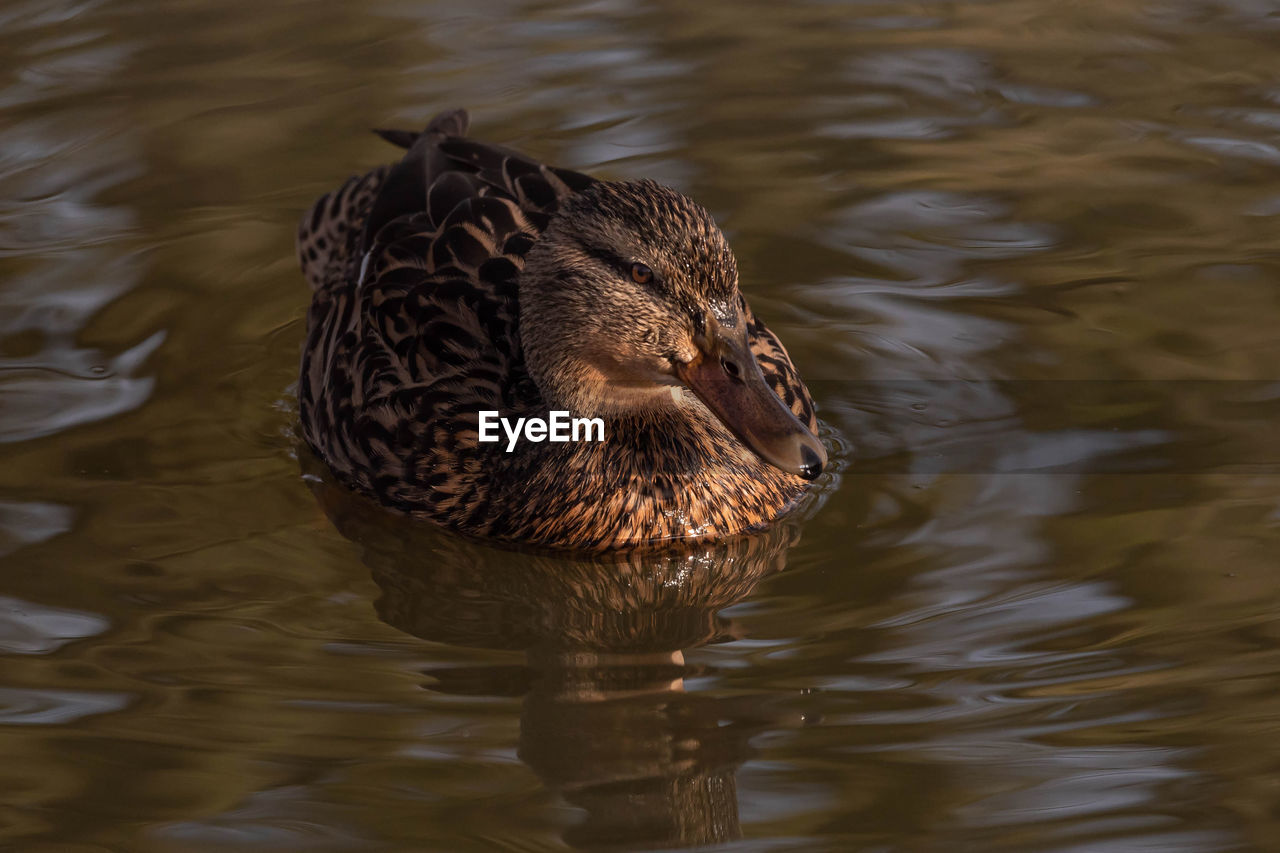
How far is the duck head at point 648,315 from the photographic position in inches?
224

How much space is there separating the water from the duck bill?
553 millimetres

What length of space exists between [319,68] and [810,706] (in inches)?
259

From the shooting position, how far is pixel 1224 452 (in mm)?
6598

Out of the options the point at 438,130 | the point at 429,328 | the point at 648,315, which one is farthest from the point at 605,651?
the point at 438,130

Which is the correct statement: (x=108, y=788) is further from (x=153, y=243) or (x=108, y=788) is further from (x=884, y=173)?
(x=884, y=173)

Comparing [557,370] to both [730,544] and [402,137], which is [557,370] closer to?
[730,544]

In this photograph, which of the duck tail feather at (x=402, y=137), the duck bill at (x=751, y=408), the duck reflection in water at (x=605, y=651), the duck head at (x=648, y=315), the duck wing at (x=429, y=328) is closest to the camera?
the duck reflection in water at (x=605, y=651)

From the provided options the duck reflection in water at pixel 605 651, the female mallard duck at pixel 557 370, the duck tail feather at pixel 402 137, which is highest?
the duck tail feather at pixel 402 137

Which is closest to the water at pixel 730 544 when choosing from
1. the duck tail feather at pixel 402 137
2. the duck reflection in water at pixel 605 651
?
the duck reflection in water at pixel 605 651

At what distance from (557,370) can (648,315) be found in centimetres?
53

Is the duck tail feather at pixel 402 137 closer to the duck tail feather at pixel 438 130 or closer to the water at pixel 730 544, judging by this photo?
the duck tail feather at pixel 438 130

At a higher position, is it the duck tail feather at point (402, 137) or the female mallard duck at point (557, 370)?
the duck tail feather at point (402, 137)

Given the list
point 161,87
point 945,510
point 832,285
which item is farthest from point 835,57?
point 945,510

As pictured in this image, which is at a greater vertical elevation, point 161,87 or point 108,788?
point 161,87
